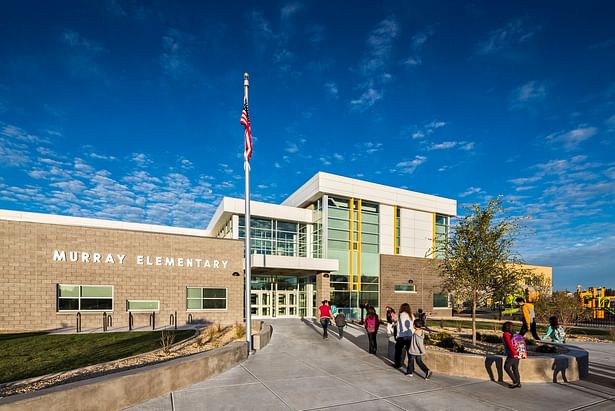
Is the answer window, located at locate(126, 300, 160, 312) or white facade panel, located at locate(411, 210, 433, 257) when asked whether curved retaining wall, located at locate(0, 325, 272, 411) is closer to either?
window, located at locate(126, 300, 160, 312)

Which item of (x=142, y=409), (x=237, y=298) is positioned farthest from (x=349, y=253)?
(x=142, y=409)

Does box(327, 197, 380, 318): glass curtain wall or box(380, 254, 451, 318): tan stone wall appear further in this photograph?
box(380, 254, 451, 318): tan stone wall

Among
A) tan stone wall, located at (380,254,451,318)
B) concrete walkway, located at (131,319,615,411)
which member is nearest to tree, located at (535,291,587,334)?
concrete walkway, located at (131,319,615,411)

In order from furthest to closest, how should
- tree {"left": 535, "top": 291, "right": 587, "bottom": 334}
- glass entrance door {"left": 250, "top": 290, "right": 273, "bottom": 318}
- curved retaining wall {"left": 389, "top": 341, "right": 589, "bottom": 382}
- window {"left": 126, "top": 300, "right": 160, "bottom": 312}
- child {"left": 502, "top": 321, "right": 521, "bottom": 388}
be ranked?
glass entrance door {"left": 250, "top": 290, "right": 273, "bottom": 318} < window {"left": 126, "top": 300, "right": 160, "bottom": 312} < tree {"left": 535, "top": 291, "right": 587, "bottom": 334} < curved retaining wall {"left": 389, "top": 341, "right": 589, "bottom": 382} < child {"left": 502, "top": 321, "right": 521, "bottom": 388}

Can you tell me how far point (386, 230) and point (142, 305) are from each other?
1904 cm

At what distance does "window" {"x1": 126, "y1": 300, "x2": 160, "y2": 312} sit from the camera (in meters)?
21.8

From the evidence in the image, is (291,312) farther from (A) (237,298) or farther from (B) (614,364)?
(B) (614,364)

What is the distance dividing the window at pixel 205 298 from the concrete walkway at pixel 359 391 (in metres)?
12.6

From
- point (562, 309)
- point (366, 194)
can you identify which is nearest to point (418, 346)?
point (562, 309)

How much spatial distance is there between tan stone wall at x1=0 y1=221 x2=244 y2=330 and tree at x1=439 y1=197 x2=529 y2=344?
49.9 feet

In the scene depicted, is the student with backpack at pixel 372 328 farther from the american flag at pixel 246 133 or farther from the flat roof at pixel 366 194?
the flat roof at pixel 366 194

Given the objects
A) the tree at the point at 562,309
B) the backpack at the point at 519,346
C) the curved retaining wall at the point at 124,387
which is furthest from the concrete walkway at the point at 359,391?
the tree at the point at 562,309

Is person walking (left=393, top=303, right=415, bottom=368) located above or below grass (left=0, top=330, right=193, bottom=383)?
above

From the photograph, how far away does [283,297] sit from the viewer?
95.6 ft
